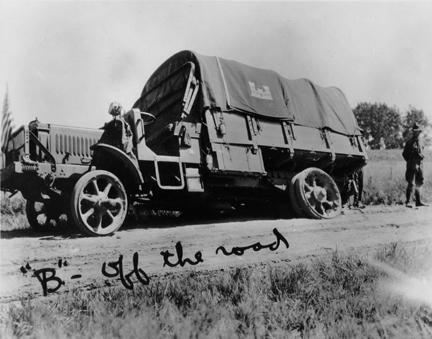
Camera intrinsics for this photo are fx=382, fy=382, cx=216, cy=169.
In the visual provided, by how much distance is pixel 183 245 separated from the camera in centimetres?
461

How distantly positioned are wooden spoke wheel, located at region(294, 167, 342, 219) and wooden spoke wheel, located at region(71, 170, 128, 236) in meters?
3.24

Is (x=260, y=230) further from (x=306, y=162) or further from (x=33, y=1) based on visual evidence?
(x=33, y=1)

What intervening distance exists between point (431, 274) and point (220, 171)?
3223mm

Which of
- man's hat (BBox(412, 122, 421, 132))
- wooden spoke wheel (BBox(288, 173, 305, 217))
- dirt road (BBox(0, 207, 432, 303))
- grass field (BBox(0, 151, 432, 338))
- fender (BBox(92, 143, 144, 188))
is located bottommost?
grass field (BBox(0, 151, 432, 338))

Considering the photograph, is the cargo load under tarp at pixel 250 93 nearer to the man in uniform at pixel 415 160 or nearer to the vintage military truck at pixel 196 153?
the vintage military truck at pixel 196 153

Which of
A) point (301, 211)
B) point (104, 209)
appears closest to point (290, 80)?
point (301, 211)

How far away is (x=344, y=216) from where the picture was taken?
7066 mm

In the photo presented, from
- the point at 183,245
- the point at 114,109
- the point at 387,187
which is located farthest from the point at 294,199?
the point at 387,187

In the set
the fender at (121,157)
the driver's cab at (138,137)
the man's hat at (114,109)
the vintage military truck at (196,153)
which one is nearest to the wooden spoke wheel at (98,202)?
the vintage military truck at (196,153)

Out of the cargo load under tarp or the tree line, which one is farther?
the tree line

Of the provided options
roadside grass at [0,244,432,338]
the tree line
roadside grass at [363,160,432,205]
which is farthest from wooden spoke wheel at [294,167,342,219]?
the tree line

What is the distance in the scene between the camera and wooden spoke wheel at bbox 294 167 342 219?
6.78m

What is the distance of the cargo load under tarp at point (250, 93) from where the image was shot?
6324 mm

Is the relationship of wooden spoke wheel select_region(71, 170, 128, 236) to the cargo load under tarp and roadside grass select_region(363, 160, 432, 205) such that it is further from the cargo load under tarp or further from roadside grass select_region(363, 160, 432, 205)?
roadside grass select_region(363, 160, 432, 205)
